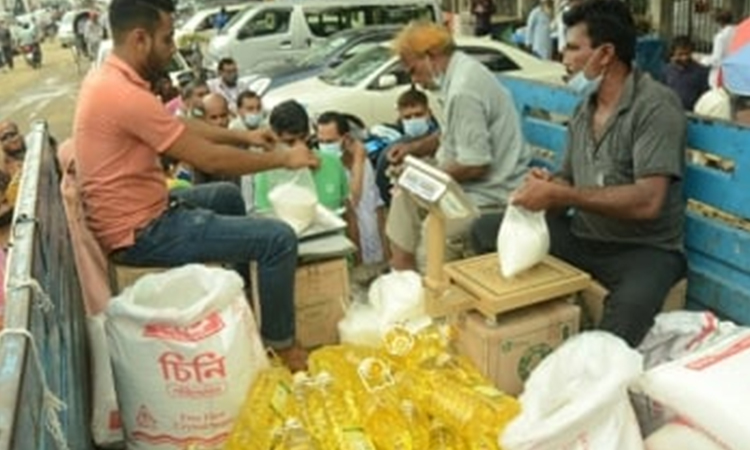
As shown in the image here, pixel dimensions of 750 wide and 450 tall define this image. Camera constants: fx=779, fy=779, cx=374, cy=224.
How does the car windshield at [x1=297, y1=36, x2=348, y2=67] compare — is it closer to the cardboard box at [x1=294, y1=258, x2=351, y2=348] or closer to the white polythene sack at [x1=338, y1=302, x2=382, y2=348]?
the cardboard box at [x1=294, y1=258, x2=351, y2=348]

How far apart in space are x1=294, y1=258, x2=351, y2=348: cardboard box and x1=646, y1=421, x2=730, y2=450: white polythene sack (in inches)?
65.5

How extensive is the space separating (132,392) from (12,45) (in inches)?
1276

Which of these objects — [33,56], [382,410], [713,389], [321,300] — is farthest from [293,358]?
[33,56]

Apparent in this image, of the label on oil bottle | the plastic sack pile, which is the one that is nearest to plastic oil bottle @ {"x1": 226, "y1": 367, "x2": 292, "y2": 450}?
the plastic sack pile

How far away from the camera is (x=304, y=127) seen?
4199 millimetres

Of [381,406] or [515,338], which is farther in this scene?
[515,338]

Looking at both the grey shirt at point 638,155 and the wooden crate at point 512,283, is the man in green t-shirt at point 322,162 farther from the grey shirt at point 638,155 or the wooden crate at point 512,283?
the grey shirt at point 638,155

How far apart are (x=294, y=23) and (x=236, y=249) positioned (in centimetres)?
1244

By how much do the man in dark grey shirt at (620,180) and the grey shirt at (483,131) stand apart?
430 millimetres

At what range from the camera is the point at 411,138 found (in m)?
5.10

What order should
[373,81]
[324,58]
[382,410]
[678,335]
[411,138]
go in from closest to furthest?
[382,410] → [678,335] → [411,138] → [373,81] → [324,58]

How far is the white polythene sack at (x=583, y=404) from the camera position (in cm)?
211

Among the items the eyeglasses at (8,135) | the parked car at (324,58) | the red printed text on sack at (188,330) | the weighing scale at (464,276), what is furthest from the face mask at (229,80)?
the red printed text on sack at (188,330)

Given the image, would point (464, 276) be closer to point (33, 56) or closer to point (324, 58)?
point (324, 58)
